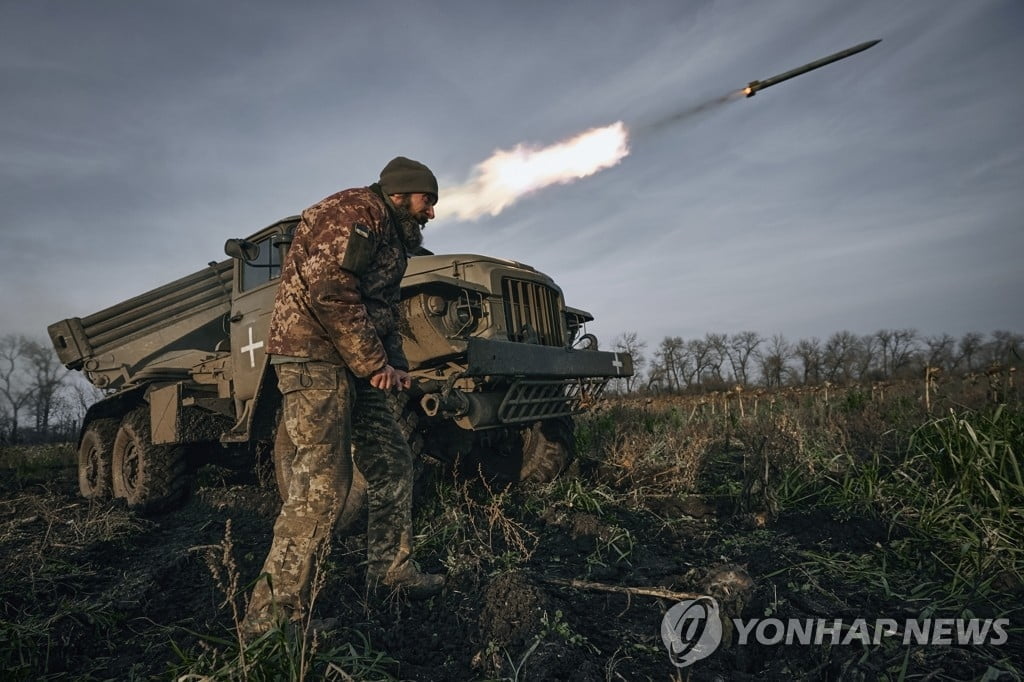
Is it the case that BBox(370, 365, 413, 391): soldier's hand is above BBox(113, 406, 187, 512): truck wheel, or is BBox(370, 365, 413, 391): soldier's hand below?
above

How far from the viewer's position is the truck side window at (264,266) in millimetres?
5785

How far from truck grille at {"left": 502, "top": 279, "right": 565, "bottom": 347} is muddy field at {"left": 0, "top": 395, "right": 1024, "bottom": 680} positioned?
4.25ft

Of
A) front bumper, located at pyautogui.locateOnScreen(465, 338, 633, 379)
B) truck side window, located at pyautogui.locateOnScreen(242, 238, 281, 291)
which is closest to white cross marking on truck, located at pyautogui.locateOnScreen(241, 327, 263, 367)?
truck side window, located at pyautogui.locateOnScreen(242, 238, 281, 291)

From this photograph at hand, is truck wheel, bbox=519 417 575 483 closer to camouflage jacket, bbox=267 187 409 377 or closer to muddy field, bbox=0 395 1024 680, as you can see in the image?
muddy field, bbox=0 395 1024 680

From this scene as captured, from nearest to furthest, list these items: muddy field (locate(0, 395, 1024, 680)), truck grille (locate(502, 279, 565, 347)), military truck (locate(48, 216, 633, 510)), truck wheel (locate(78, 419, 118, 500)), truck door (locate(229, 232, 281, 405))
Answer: muddy field (locate(0, 395, 1024, 680)) → military truck (locate(48, 216, 633, 510)) → truck grille (locate(502, 279, 565, 347)) → truck door (locate(229, 232, 281, 405)) → truck wheel (locate(78, 419, 118, 500))

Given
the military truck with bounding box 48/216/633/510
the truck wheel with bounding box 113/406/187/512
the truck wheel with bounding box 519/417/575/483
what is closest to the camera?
the military truck with bounding box 48/216/633/510

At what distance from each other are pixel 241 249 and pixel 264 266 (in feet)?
1.71

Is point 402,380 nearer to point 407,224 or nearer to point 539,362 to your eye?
point 407,224

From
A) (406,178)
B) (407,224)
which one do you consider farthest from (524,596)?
(406,178)

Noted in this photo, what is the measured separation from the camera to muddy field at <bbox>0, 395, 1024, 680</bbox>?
228 centimetres

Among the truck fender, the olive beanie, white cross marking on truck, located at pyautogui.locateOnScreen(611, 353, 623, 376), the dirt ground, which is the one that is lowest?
the dirt ground

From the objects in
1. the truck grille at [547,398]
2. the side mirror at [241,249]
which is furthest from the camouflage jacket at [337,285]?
the side mirror at [241,249]

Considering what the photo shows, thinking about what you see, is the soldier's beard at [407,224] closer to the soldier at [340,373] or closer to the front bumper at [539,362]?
the soldier at [340,373]

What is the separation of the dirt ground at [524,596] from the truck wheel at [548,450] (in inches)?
24.3
